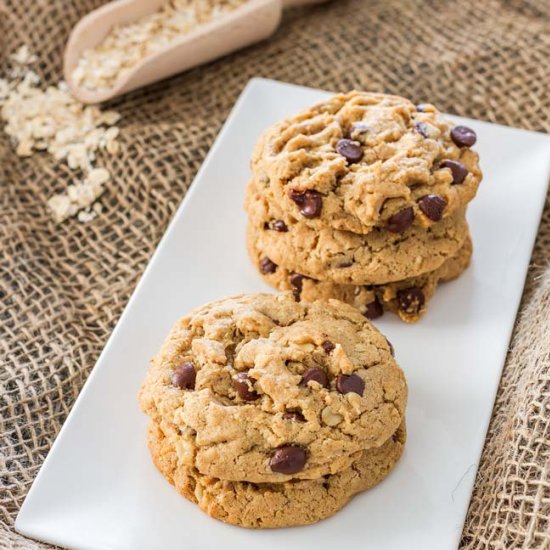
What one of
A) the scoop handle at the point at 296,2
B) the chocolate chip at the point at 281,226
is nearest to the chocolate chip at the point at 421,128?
the chocolate chip at the point at 281,226

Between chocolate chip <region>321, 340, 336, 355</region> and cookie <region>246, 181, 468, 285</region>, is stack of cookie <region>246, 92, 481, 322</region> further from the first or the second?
chocolate chip <region>321, 340, 336, 355</region>

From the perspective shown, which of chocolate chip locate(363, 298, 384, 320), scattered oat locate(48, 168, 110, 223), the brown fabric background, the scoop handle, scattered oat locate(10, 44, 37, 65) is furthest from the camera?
the scoop handle

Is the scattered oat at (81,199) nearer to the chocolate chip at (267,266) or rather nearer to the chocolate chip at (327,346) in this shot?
the chocolate chip at (267,266)

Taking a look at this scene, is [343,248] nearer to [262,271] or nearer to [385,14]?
[262,271]

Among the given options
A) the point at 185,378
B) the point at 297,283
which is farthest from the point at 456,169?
the point at 185,378

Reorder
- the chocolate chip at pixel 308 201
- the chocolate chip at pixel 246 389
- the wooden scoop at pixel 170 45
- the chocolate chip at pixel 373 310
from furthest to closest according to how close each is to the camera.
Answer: the wooden scoop at pixel 170 45, the chocolate chip at pixel 373 310, the chocolate chip at pixel 308 201, the chocolate chip at pixel 246 389

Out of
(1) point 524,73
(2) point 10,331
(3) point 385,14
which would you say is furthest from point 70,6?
(1) point 524,73

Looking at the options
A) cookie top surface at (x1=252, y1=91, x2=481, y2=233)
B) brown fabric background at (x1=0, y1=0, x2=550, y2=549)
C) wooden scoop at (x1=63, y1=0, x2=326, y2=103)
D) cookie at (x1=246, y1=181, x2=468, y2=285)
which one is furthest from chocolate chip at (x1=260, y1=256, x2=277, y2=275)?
wooden scoop at (x1=63, y1=0, x2=326, y2=103)
